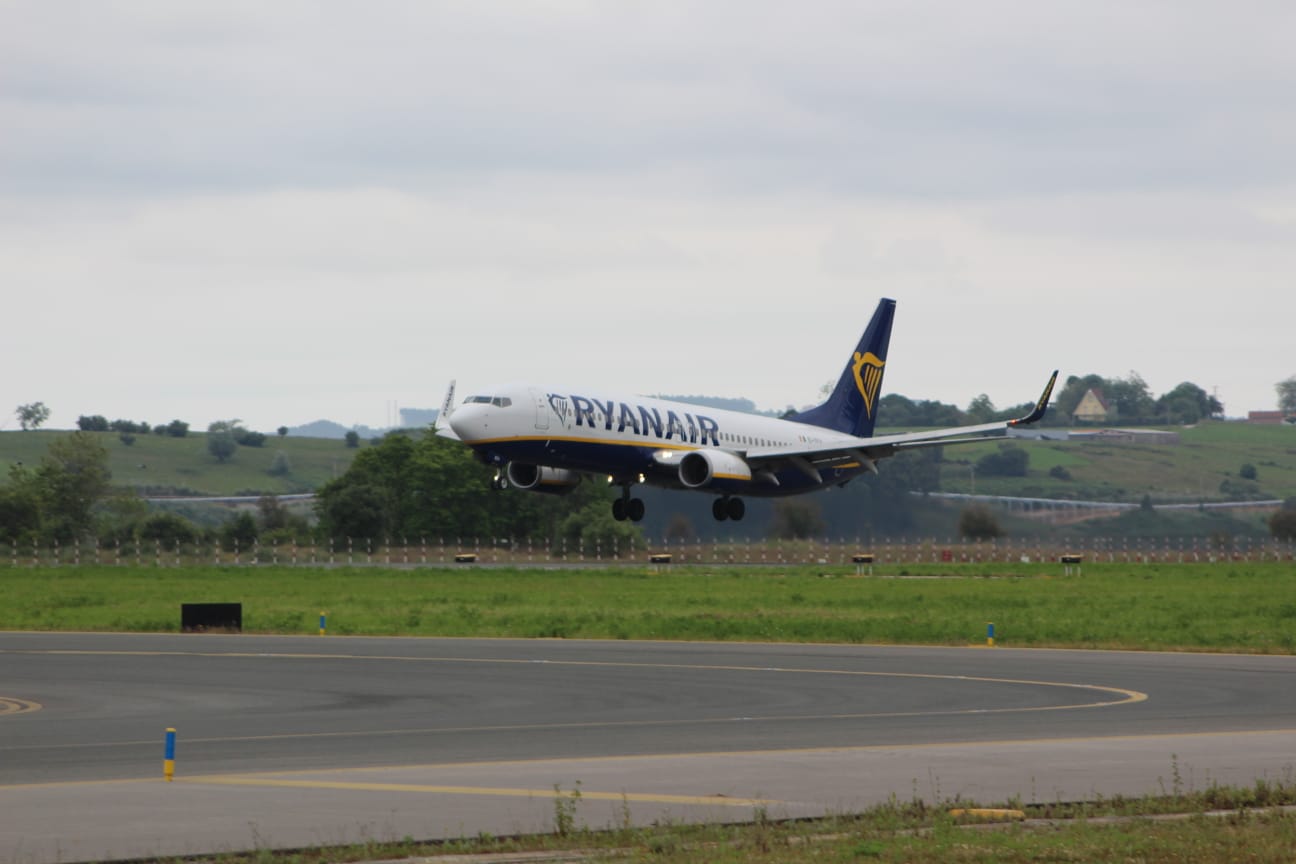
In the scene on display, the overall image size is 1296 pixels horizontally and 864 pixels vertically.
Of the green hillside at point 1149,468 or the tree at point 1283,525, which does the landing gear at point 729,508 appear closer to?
the tree at point 1283,525

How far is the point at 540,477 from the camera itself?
5838 cm

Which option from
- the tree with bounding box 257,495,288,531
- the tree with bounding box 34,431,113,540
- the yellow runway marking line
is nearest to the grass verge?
the yellow runway marking line

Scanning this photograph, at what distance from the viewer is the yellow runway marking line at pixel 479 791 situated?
18078mm

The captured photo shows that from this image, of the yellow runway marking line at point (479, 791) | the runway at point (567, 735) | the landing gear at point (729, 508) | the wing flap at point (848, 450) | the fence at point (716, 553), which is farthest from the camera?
the fence at point (716, 553)

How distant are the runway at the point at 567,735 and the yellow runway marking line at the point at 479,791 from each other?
6cm

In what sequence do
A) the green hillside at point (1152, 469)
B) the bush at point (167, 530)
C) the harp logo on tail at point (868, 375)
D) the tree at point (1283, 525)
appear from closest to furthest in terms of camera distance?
the harp logo on tail at point (868, 375) → the tree at point (1283, 525) → the bush at point (167, 530) → the green hillside at point (1152, 469)

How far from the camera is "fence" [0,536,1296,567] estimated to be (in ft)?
293

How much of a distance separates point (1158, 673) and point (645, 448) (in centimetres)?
2561

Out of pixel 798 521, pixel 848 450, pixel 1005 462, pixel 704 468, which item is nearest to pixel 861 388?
pixel 848 450

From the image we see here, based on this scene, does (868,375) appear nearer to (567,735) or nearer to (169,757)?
(567,735)

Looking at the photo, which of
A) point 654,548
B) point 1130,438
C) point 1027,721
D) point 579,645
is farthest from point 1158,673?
point 1130,438

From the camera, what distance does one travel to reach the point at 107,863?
47.6 ft

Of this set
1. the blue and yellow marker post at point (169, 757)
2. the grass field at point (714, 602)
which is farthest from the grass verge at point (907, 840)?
the grass field at point (714, 602)

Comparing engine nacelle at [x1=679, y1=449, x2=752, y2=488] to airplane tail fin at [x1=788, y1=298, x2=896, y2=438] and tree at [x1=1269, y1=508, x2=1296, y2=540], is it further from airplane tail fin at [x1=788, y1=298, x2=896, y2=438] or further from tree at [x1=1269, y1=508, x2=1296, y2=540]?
tree at [x1=1269, y1=508, x2=1296, y2=540]
